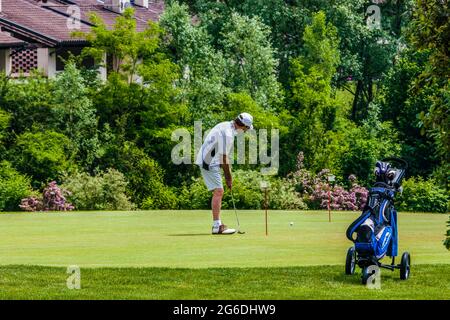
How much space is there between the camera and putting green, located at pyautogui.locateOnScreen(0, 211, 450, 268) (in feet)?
56.7

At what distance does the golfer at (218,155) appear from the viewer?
21.2 metres

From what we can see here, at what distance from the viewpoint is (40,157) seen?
39625mm

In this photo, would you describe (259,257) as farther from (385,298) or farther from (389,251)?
(385,298)

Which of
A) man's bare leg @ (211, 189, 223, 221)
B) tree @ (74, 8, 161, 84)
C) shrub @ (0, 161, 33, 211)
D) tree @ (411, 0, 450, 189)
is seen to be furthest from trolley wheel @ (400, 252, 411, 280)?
tree @ (74, 8, 161, 84)

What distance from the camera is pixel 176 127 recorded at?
141 ft

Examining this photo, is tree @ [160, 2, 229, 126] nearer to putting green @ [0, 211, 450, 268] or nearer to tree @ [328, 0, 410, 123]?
tree @ [328, 0, 410, 123]

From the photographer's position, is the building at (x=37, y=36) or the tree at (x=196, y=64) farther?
the building at (x=37, y=36)

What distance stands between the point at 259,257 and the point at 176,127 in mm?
25721

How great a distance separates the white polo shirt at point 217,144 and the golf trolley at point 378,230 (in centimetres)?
543

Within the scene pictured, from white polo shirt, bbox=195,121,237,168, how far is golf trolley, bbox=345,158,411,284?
543cm

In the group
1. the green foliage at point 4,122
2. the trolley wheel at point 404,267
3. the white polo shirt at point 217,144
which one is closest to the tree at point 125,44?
the green foliage at point 4,122

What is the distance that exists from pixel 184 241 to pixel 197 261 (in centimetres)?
281

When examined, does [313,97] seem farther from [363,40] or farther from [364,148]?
[363,40]

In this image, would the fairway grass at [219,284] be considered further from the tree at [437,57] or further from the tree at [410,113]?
the tree at [410,113]
